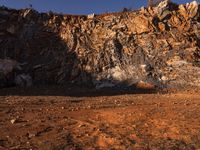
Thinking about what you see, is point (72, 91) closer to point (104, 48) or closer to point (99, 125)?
point (104, 48)

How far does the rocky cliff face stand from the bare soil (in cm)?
661

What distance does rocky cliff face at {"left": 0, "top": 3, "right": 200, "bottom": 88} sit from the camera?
64.6 ft

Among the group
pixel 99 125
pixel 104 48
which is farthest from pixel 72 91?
pixel 99 125

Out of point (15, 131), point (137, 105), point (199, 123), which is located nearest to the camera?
point (15, 131)

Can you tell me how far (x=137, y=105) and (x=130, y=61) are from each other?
8.38m

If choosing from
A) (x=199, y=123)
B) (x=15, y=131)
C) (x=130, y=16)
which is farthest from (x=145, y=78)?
(x=15, y=131)

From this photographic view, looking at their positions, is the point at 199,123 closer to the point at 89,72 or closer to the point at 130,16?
the point at 89,72

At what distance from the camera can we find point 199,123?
9.77 metres

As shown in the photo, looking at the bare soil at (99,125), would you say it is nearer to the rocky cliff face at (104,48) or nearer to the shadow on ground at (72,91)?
the shadow on ground at (72,91)

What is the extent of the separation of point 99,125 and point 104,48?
41.4 feet

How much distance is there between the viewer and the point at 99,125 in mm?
9148

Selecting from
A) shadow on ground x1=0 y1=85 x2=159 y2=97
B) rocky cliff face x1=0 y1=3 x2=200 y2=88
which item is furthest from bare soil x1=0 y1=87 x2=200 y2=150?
rocky cliff face x1=0 y1=3 x2=200 y2=88

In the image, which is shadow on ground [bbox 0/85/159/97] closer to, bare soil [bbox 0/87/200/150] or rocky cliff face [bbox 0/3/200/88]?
rocky cliff face [bbox 0/3/200/88]

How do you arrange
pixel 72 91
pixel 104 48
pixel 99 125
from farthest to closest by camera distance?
1. pixel 104 48
2. pixel 72 91
3. pixel 99 125
